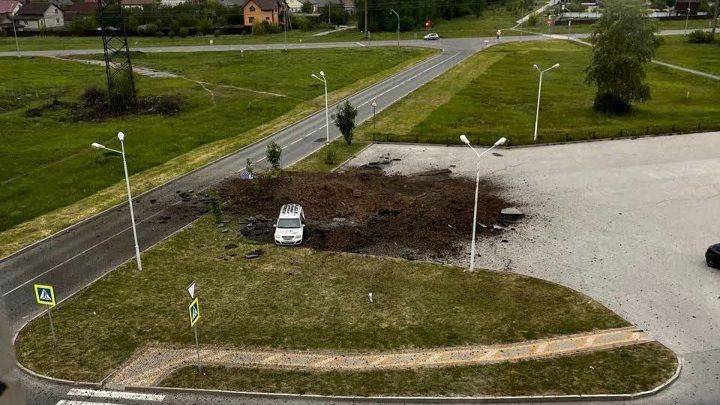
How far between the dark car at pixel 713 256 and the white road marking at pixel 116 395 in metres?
27.6

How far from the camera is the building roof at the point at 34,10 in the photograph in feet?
472

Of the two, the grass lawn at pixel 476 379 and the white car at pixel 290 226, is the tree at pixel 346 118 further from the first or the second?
the grass lawn at pixel 476 379

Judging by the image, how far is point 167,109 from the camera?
219ft

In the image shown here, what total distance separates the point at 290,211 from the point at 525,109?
130 ft

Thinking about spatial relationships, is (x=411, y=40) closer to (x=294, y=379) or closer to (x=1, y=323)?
(x=294, y=379)

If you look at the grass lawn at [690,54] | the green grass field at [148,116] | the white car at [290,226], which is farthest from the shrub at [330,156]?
the grass lawn at [690,54]

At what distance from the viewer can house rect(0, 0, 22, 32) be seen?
14059 centimetres

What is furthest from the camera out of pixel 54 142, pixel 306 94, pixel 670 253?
pixel 306 94

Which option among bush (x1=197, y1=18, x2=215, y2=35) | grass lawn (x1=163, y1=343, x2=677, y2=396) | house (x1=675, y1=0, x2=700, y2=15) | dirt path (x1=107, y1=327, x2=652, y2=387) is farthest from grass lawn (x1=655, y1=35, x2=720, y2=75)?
bush (x1=197, y1=18, x2=215, y2=35)

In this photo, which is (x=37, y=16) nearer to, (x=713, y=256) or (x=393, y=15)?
(x=393, y=15)

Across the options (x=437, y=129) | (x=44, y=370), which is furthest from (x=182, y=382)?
(x=437, y=129)

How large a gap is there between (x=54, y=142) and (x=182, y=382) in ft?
140

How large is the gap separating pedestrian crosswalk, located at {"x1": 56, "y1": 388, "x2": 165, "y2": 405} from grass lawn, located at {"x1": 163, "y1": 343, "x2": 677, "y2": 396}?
0.92 meters

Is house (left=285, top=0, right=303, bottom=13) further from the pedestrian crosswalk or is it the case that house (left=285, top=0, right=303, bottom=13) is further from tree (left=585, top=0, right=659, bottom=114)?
the pedestrian crosswalk
